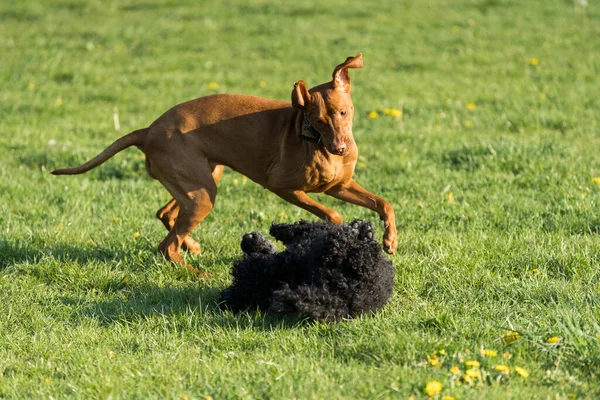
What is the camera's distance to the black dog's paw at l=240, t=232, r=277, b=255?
15.2ft

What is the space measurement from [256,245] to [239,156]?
0.87 meters

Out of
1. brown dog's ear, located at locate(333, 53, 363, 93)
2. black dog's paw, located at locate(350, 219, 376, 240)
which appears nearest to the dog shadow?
black dog's paw, located at locate(350, 219, 376, 240)

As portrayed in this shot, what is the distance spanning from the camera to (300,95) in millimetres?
4801

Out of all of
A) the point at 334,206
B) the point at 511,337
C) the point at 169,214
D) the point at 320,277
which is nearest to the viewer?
the point at 511,337

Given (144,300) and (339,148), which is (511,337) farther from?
(144,300)

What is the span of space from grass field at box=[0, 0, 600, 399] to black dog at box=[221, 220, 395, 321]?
116mm

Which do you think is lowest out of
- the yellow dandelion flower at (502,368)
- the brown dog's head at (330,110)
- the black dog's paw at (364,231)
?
the yellow dandelion flower at (502,368)

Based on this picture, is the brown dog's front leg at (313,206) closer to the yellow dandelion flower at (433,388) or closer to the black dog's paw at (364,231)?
the black dog's paw at (364,231)

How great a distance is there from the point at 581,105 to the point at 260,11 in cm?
649

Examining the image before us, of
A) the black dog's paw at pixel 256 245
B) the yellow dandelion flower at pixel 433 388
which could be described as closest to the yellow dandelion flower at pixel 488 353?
the yellow dandelion flower at pixel 433 388

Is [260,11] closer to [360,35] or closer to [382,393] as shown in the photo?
[360,35]

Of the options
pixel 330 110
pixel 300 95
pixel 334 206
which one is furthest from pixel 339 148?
pixel 334 206

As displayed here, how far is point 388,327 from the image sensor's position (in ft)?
13.4

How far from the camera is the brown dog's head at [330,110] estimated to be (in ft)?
15.6
